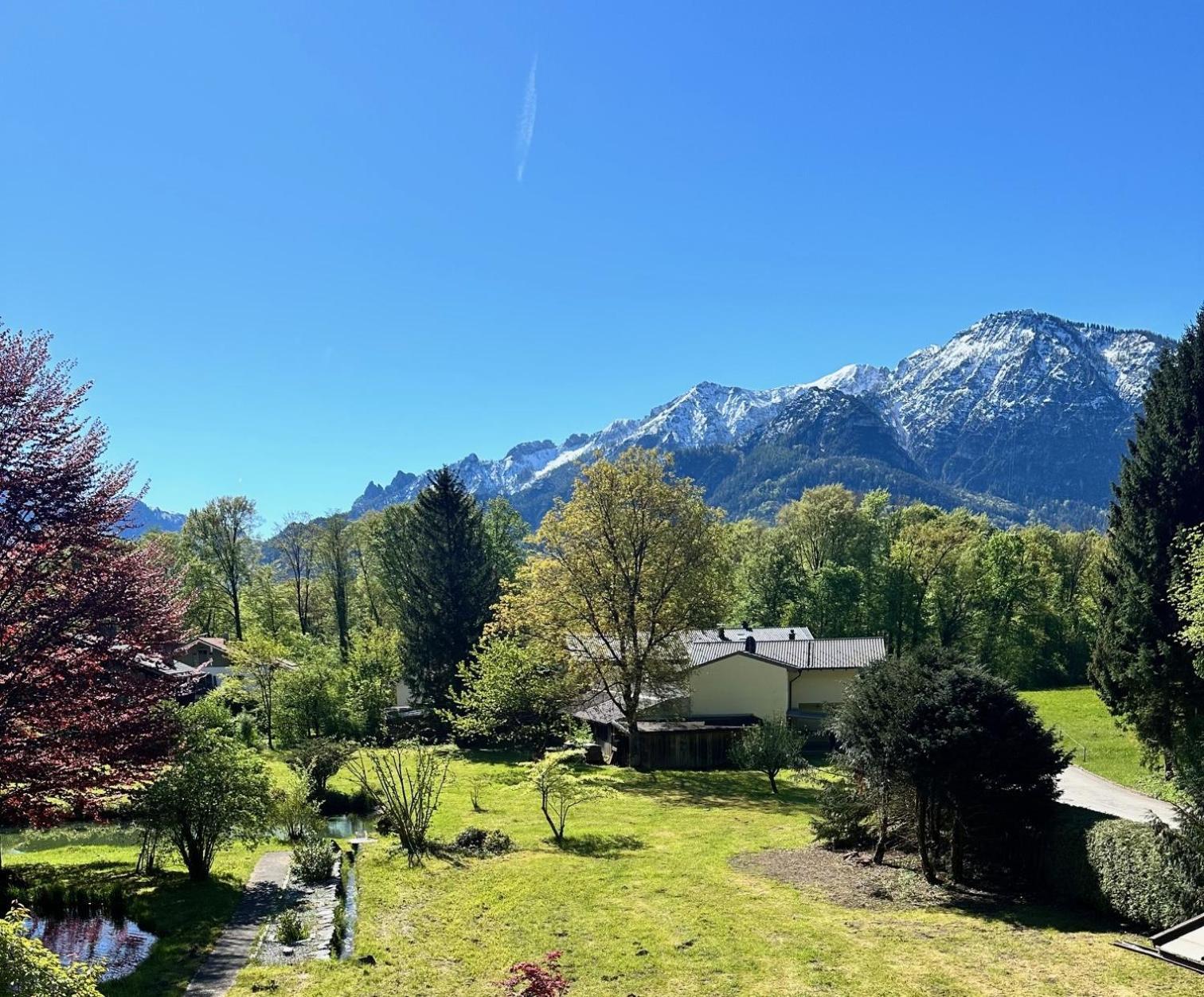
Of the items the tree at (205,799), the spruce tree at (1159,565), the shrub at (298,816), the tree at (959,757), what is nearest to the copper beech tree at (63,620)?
the tree at (205,799)

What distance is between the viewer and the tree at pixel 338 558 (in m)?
66.8

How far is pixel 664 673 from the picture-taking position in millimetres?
38250

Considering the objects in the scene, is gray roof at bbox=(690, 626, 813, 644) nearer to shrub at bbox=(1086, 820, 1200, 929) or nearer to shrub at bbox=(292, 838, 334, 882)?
shrub at bbox=(292, 838, 334, 882)

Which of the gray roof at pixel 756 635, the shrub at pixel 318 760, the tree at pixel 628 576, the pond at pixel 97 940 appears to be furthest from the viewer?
the gray roof at pixel 756 635

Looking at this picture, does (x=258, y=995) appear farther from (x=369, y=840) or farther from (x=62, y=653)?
(x=369, y=840)

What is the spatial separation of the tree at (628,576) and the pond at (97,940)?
25.0 meters

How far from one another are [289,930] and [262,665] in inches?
1310

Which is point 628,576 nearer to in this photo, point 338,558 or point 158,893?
point 158,893

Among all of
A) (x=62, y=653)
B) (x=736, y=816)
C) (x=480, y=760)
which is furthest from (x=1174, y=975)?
(x=480, y=760)

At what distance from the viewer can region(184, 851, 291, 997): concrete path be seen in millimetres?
11570

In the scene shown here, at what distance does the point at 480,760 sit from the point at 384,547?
1146 inches

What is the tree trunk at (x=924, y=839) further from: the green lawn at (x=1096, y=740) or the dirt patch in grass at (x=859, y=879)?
the green lawn at (x=1096, y=740)

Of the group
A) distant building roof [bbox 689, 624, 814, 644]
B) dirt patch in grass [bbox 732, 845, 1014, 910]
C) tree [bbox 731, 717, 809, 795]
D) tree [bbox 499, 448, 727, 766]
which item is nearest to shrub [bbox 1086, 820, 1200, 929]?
dirt patch in grass [bbox 732, 845, 1014, 910]

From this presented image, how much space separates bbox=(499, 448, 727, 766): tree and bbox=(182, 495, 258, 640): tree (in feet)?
106
